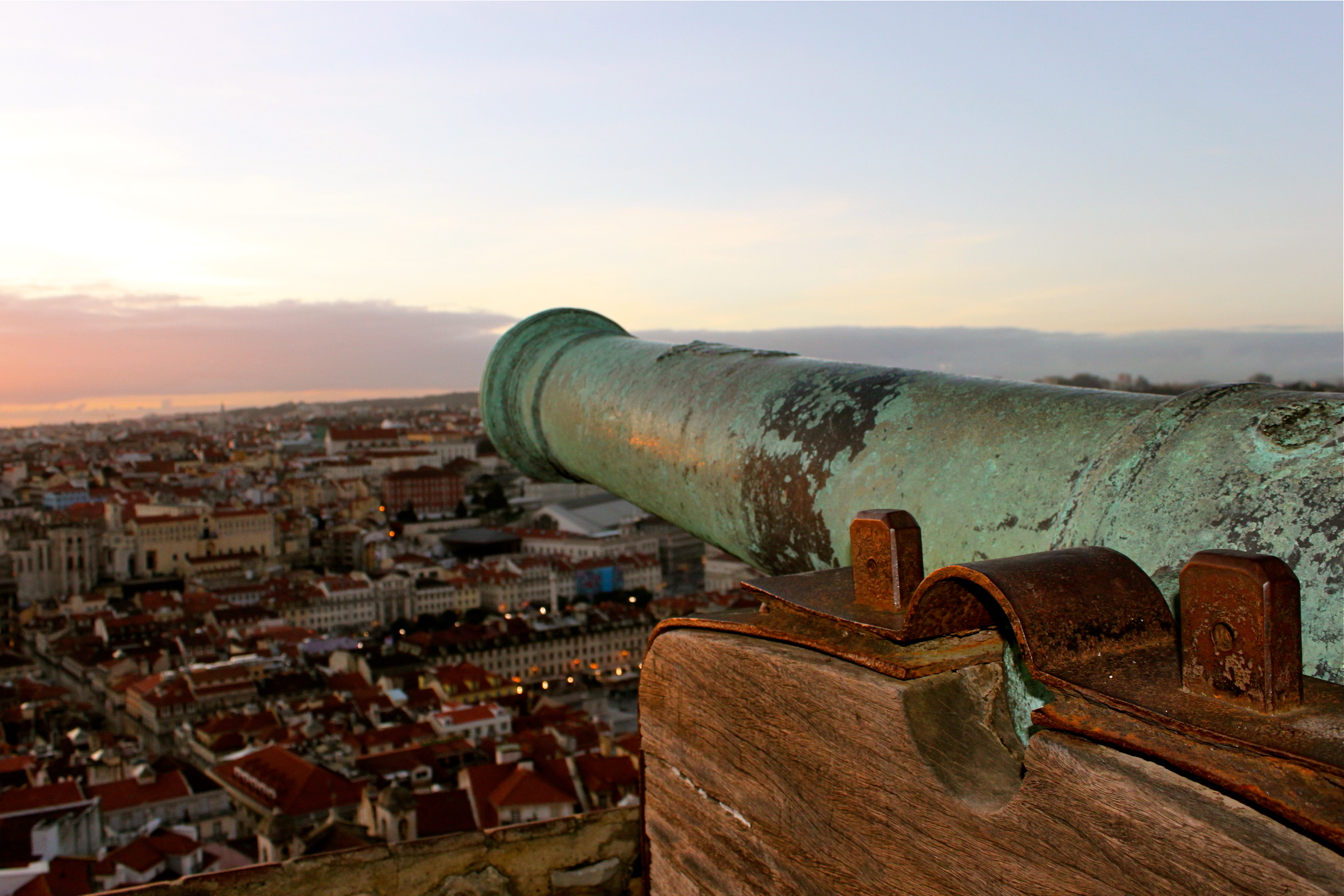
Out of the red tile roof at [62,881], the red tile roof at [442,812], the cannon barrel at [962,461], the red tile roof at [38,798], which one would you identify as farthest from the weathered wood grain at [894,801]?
the red tile roof at [38,798]

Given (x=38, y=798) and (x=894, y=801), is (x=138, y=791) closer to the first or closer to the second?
(x=38, y=798)

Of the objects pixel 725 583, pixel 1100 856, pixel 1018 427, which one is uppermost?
pixel 1018 427

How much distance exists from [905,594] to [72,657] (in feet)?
94.6

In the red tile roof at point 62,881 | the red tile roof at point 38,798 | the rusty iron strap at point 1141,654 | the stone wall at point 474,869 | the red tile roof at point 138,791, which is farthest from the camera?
the red tile roof at point 138,791

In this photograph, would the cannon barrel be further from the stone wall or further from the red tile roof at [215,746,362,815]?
the red tile roof at [215,746,362,815]

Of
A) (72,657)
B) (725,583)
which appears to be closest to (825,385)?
(72,657)

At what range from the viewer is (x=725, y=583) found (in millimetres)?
34875

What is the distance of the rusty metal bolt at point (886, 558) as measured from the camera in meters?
0.63

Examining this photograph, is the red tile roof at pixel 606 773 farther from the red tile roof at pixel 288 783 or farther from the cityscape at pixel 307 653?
the red tile roof at pixel 288 783

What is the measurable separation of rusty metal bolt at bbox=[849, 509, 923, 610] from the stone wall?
0.61m

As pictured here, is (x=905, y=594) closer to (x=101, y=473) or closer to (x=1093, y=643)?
(x=1093, y=643)

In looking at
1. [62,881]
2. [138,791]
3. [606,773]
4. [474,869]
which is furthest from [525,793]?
[474,869]

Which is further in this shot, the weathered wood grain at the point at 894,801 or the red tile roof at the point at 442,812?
the red tile roof at the point at 442,812

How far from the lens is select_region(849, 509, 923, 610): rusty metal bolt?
634 mm
